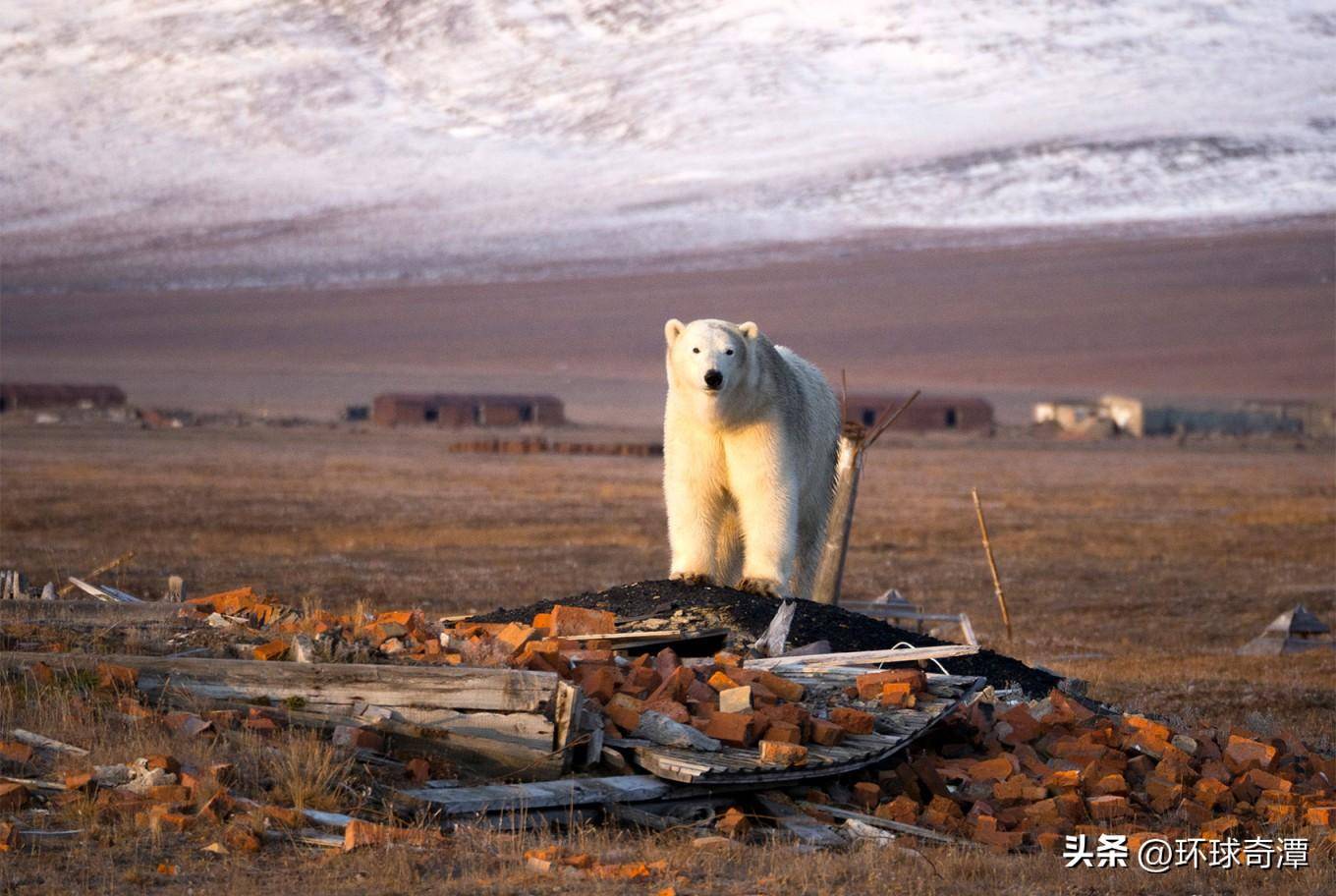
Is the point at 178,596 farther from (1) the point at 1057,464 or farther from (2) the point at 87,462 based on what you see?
(1) the point at 1057,464

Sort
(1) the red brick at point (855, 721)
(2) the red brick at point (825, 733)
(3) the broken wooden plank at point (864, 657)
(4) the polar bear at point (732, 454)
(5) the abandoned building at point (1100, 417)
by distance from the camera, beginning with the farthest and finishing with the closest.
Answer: (5) the abandoned building at point (1100, 417) < (4) the polar bear at point (732, 454) < (3) the broken wooden plank at point (864, 657) < (1) the red brick at point (855, 721) < (2) the red brick at point (825, 733)

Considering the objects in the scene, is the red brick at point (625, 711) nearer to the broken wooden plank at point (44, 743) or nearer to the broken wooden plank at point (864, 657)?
the broken wooden plank at point (864, 657)

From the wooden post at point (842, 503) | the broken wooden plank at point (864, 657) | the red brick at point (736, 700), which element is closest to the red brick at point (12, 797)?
the red brick at point (736, 700)

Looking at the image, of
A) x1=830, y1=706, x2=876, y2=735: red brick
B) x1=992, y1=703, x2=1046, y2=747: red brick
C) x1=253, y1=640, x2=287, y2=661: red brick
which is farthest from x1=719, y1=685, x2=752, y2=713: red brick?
x1=253, y1=640, x2=287, y2=661: red brick

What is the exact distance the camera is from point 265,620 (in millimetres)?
10648

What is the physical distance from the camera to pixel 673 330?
1181cm

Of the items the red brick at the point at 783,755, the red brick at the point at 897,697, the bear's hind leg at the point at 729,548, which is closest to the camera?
the red brick at the point at 783,755

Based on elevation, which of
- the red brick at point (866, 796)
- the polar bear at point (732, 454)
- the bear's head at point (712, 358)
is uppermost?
the bear's head at point (712, 358)

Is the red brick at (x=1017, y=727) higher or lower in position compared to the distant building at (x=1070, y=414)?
higher

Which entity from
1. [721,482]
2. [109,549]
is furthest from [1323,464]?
[721,482]

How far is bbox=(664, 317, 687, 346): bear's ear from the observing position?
11.7 m

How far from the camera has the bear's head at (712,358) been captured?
36.2 ft

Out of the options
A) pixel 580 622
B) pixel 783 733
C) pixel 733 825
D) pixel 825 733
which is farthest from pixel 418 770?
pixel 580 622

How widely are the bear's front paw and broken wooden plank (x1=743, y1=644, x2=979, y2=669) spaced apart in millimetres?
1199
